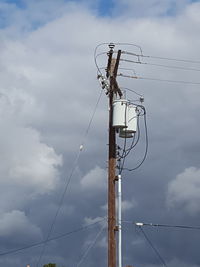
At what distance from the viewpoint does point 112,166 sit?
25.5 metres

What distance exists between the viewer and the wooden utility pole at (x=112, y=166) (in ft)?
79.7

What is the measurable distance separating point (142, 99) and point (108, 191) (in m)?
4.40

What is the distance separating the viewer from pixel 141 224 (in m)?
25.4

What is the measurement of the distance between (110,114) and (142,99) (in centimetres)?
158

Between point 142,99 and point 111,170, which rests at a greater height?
point 142,99

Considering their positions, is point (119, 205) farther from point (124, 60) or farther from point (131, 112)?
point (124, 60)

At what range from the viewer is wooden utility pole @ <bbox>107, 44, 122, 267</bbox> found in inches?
956

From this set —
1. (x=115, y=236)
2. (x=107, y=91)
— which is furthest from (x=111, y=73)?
(x=115, y=236)

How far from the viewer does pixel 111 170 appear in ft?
83.5

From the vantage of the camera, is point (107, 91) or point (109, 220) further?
point (107, 91)

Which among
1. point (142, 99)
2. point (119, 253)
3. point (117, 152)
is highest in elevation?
point (142, 99)

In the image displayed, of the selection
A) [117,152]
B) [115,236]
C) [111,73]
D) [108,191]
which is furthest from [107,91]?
[115,236]

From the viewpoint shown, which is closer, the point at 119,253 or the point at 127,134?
the point at 119,253

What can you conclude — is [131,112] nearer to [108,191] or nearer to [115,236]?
[108,191]
